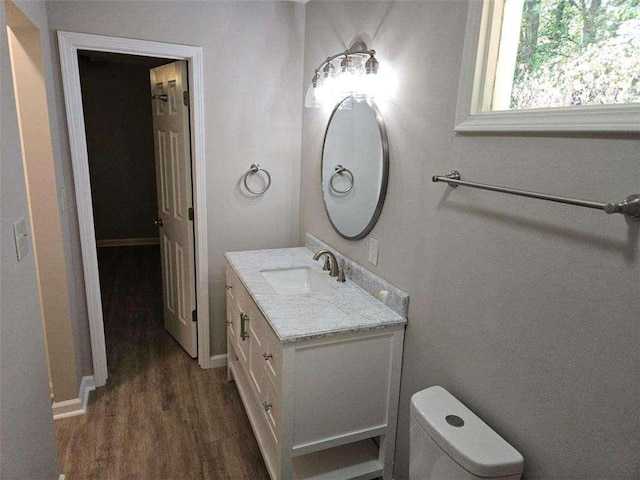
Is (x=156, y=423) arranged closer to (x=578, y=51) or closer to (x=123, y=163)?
(x=578, y=51)

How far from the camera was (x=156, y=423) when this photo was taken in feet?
7.50

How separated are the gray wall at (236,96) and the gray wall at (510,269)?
2.55ft

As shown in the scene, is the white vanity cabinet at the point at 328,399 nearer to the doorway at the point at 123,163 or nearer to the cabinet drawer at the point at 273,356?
the cabinet drawer at the point at 273,356

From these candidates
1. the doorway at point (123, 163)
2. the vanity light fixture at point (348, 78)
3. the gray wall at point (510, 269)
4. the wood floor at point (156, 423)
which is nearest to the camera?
the gray wall at point (510, 269)

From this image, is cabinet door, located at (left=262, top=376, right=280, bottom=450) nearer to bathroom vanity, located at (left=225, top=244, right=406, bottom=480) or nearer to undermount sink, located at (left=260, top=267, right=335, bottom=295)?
bathroom vanity, located at (left=225, top=244, right=406, bottom=480)

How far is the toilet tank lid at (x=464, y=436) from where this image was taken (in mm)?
1127

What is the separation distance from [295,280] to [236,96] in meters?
1.17

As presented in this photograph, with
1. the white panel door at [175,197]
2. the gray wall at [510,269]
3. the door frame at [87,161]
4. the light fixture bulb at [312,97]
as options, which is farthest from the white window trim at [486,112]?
the white panel door at [175,197]

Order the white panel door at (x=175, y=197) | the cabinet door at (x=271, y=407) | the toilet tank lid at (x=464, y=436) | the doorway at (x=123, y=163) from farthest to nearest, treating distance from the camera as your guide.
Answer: the doorway at (x=123, y=163) → the white panel door at (x=175, y=197) → the cabinet door at (x=271, y=407) → the toilet tank lid at (x=464, y=436)

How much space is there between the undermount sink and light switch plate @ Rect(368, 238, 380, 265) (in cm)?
35

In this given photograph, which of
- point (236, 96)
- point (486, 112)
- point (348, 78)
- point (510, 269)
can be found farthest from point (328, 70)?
point (510, 269)

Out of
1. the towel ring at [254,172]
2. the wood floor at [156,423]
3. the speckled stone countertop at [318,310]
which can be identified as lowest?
the wood floor at [156,423]

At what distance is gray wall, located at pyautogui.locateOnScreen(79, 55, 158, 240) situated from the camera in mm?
5105

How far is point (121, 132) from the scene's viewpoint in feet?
17.5
